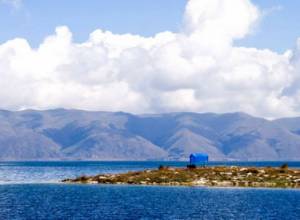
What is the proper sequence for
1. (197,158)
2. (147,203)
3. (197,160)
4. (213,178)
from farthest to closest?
(197,158), (197,160), (213,178), (147,203)

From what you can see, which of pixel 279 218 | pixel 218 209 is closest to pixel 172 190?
pixel 218 209

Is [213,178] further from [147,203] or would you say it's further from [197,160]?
[147,203]

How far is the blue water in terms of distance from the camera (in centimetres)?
9469

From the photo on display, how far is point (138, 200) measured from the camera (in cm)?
11694

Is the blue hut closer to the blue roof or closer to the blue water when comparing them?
the blue roof

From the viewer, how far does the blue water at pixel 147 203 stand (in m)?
94.7

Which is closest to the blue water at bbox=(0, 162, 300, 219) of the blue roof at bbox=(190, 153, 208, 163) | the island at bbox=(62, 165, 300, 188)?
the island at bbox=(62, 165, 300, 188)

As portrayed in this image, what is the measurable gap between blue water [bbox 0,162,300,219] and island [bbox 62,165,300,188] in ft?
36.5

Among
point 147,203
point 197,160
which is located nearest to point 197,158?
point 197,160

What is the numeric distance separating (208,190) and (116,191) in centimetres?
2229

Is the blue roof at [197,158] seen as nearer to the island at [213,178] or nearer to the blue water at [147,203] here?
the island at [213,178]

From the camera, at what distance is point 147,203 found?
111 m

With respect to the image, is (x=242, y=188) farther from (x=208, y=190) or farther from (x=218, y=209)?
(x=218, y=209)

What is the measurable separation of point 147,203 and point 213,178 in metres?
54.6
